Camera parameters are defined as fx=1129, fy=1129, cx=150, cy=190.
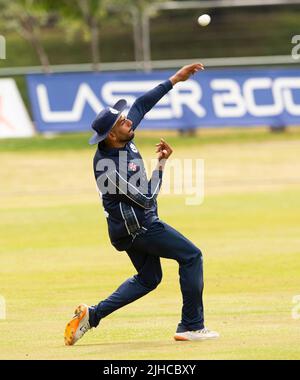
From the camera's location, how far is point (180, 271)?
1046 centimetres

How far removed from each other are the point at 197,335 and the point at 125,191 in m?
1.51

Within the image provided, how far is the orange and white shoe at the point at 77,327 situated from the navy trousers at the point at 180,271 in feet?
0.29

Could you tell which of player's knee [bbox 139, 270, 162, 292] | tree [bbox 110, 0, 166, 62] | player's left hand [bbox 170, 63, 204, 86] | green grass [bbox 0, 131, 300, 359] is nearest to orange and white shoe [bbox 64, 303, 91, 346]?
green grass [bbox 0, 131, 300, 359]

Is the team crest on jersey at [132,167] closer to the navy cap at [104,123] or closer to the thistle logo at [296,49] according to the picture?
the navy cap at [104,123]

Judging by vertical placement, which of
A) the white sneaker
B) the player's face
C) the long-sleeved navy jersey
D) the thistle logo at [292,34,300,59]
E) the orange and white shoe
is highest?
the player's face

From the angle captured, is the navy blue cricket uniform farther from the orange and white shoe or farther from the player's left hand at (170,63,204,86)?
the player's left hand at (170,63,204,86)

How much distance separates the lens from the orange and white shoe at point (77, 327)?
10398mm

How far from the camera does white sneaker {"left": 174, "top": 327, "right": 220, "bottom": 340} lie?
1042cm

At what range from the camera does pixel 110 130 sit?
10266 mm
